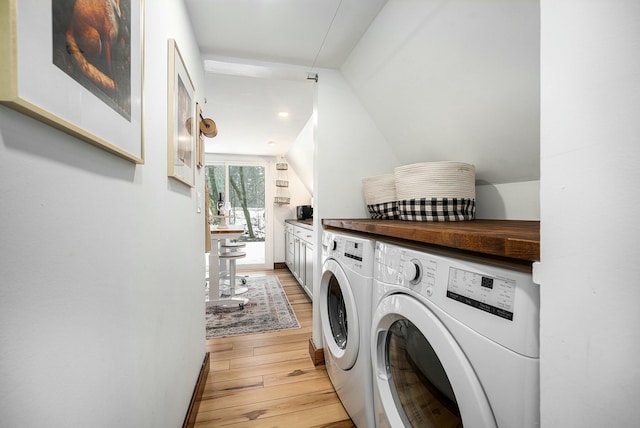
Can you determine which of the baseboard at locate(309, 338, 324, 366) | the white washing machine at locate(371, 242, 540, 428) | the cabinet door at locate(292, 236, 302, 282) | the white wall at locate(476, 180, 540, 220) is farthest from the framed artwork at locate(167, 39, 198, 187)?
the cabinet door at locate(292, 236, 302, 282)

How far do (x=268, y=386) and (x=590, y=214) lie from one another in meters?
1.86

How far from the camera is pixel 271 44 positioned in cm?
171

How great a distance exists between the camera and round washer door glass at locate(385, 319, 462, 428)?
77 cm

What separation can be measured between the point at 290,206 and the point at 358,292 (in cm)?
421

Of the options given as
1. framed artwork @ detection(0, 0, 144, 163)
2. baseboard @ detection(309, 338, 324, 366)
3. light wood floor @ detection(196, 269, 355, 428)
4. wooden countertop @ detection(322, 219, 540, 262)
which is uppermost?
framed artwork @ detection(0, 0, 144, 163)

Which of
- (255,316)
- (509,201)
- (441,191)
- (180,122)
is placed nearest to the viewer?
(180,122)

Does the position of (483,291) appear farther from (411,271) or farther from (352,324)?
(352,324)

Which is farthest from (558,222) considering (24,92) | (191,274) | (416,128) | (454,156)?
(191,274)

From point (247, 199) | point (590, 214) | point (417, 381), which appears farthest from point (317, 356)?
point (247, 199)

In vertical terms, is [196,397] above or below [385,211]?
below

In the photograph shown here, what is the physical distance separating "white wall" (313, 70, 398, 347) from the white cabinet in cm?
107

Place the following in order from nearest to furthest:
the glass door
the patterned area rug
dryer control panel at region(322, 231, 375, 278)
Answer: dryer control panel at region(322, 231, 375, 278) < the patterned area rug < the glass door

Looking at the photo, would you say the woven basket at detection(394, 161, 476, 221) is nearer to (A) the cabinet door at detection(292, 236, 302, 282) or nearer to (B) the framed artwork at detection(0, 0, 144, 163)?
(B) the framed artwork at detection(0, 0, 144, 163)

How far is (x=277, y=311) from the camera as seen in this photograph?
9.71ft
